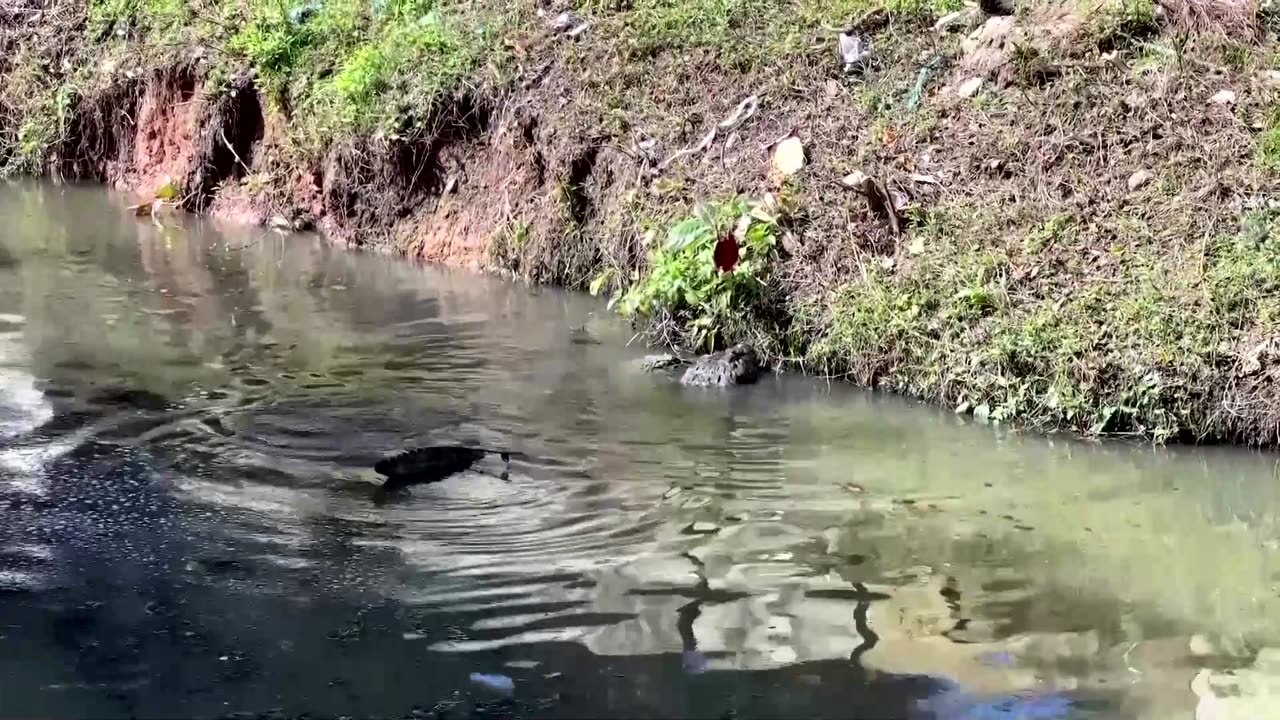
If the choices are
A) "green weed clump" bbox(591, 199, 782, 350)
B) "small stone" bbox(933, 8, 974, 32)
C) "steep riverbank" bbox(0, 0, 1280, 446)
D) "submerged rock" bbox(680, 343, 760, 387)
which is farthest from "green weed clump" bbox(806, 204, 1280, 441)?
"small stone" bbox(933, 8, 974, 32)

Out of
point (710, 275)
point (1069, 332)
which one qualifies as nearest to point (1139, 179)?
point (1069, 332)

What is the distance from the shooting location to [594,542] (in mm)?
4242

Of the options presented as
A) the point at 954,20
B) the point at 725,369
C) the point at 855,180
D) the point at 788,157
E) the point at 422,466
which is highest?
the point at 954,20

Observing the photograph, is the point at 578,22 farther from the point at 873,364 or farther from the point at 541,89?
the point at 873,364

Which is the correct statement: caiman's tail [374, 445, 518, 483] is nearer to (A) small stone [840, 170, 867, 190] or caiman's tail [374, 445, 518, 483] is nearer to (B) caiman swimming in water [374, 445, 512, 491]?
(B) caiman swimming in water [374, 445, 512, 491]

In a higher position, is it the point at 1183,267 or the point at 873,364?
the point at 1183,267

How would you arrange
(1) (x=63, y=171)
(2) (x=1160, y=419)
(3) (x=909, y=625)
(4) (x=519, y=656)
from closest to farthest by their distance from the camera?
(4) (x=519, y=656)
(3) (x=909, y=625)
(2) (x=1160, y=419)
(1) (x=63, y=171)

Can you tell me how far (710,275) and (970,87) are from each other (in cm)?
209

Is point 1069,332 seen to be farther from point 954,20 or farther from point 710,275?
point 954,20

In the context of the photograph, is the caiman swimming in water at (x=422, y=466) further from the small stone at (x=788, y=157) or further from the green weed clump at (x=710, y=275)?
the small stone at (x=788, y=157)

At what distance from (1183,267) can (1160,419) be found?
85cm

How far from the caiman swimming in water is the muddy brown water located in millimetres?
72

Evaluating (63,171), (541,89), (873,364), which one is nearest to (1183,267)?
(873,364)

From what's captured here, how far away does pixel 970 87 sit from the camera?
7.46 m
